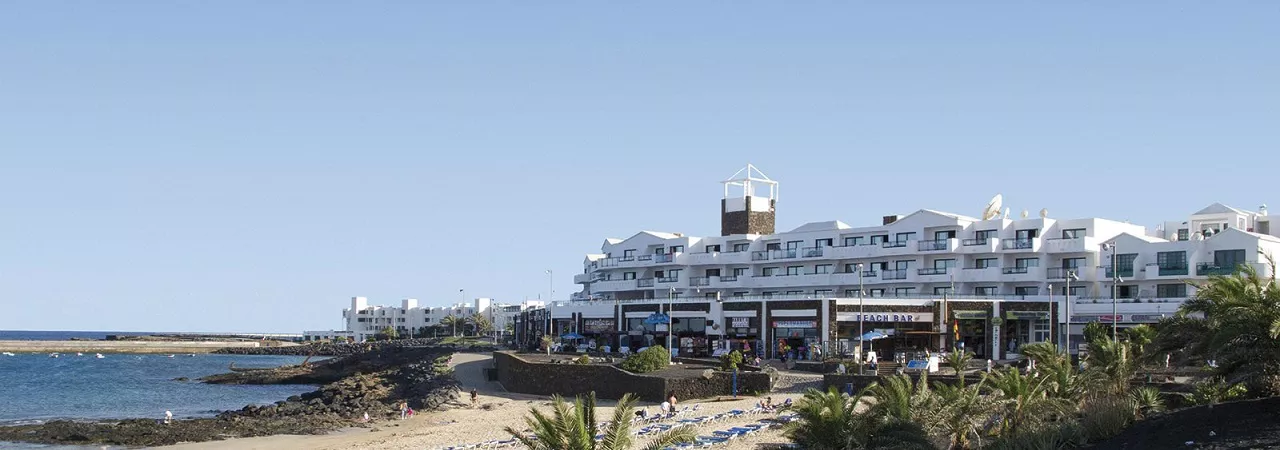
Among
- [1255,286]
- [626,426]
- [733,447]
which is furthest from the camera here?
[733,447]

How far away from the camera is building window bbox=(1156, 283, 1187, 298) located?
71688mm

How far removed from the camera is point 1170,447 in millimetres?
25312

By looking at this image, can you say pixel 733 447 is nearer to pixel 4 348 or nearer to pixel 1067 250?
pixel 1067 250

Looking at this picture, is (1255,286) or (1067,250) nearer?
(1255,286)

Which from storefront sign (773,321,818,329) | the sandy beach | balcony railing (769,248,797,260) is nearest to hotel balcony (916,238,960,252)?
balcony railing (769,248,797,260)

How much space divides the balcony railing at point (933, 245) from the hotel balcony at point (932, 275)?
1.39 m

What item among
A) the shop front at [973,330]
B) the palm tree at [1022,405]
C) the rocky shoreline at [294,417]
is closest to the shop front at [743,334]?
the shop front at [973,330]

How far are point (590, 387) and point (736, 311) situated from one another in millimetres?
18177

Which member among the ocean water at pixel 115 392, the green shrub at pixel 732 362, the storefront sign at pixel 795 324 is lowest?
the ocean water at pixel 115 392

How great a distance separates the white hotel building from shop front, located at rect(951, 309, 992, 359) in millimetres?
59

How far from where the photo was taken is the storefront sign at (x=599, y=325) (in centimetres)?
8562

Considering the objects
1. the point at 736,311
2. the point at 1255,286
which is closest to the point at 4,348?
the point at 736,311

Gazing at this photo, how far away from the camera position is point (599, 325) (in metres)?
87.2

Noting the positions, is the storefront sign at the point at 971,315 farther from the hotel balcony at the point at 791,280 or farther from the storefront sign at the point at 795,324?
the hotel balcony at the point at 791,280
